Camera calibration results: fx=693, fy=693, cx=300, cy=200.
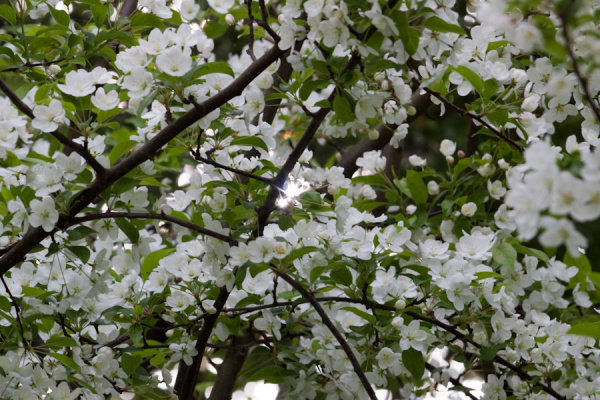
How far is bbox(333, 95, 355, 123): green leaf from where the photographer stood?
1.42 m

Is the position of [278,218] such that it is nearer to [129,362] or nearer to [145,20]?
[129,362]

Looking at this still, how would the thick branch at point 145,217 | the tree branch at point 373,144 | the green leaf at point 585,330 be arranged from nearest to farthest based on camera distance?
the green leaf at point 585,330 → the thick branch at point 145,217 → the tree branch at point 373,144

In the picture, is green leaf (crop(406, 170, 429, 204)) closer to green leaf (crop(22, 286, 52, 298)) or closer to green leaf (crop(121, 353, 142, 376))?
green leaf (crop(121, 353, 142, 376))

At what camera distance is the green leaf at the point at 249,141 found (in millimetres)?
1564

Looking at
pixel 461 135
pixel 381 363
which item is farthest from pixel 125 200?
pixel 461 135

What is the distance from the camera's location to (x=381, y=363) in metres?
1.74

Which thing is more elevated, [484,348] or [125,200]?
[125,200]

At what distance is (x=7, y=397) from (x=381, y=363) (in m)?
0.91

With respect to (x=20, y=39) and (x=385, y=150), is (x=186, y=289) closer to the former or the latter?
(x=20, y=39)

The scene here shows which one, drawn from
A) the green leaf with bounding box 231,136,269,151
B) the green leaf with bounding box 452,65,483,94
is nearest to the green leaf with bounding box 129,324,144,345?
the green leaf with bounding box 231,136,269,151

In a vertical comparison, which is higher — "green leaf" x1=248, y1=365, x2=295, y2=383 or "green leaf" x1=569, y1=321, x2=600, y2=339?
"green leaf" x1=248, y1=365, x2=295, y2=383

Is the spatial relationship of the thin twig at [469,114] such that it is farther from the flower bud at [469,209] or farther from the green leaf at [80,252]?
the green leaf at [80,252]

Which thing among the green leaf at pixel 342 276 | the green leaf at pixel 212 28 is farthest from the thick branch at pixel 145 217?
the green leaf at pixel 212 28

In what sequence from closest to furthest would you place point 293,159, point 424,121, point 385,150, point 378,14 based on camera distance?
1. point 378,14
2. point 293,159
3. point 385,150
4. point 424,121
